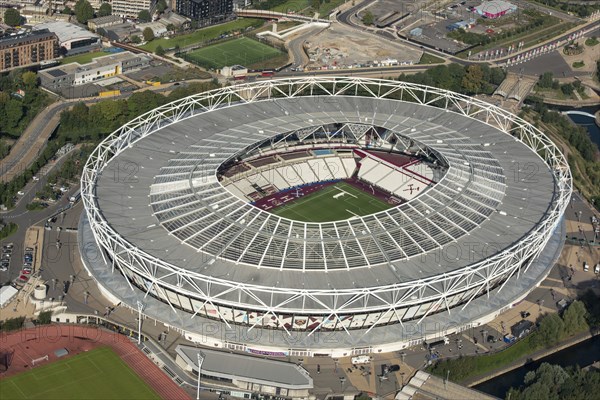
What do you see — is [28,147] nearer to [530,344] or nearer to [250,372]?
[250,372]

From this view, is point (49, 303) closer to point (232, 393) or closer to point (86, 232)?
point (86, 232)

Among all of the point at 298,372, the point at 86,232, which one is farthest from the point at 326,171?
the point at 298,372

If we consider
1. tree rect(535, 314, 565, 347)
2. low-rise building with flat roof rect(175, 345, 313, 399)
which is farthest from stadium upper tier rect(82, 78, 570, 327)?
tree rect(535, 314, 565, 347)

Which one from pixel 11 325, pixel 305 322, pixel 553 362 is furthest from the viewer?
pixel 553 362

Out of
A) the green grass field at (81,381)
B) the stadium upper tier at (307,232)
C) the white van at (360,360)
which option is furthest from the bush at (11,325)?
the white van at (360,360)

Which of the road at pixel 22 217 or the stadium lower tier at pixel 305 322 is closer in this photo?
the stadium lower tier at pixel 305 322

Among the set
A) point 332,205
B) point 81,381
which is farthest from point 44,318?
point 332,205

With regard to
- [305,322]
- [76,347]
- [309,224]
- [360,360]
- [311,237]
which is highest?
[309,224]

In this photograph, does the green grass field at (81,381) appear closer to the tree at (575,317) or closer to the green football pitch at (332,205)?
the green football pitch at (332,205)
